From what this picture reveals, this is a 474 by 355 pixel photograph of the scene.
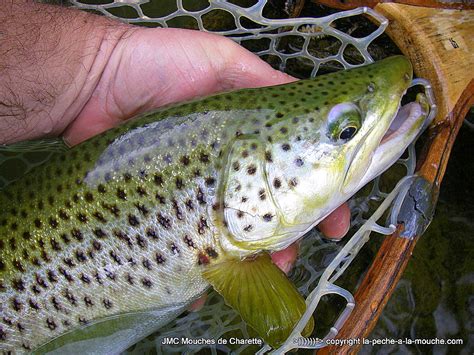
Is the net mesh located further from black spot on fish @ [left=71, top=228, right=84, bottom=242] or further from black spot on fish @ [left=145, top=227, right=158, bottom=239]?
black spot on fish @ [left=71, top=228, right=84, bottom=242]

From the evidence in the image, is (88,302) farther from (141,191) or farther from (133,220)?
(141,191)

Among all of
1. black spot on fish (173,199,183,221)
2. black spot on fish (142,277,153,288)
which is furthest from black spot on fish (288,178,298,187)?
black spot on fish (142,277,153,288)

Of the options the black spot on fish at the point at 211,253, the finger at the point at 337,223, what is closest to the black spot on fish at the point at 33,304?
the black spot on fish at the point at 211,253

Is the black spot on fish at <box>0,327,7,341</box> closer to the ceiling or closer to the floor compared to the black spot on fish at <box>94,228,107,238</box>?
closer to the floor

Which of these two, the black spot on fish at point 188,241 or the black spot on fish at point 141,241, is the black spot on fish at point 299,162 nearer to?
the black spot on fish at point 188,241

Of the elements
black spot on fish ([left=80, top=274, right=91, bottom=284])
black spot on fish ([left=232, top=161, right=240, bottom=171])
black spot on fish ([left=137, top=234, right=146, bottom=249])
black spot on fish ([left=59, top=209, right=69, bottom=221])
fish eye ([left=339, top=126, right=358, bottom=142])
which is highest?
fish eye ([left=339, top=126, right=358, bottom=142])

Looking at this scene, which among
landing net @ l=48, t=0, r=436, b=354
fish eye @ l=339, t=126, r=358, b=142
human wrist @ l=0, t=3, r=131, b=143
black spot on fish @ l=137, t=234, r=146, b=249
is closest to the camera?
fish eye @ l=339, t=126, r=358, b=142
